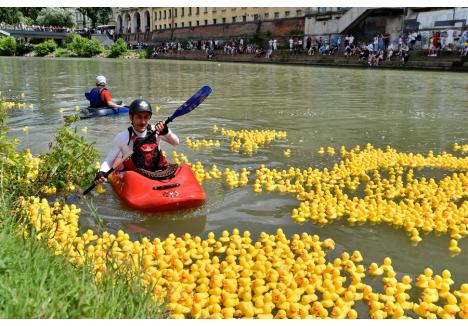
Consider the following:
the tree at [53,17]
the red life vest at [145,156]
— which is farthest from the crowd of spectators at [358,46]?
the tree at [53,17]

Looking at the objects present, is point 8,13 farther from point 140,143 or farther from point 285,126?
point 140,143

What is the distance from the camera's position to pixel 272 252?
15.6 ft

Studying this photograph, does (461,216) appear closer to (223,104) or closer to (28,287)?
(28,287)

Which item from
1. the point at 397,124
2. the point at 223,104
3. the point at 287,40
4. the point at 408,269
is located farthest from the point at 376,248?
the point at 287,40

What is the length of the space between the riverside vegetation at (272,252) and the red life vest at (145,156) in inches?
21.8

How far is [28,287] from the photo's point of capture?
2.96 m

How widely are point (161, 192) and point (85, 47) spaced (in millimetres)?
62863

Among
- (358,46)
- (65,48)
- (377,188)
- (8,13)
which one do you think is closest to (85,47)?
(65,48)

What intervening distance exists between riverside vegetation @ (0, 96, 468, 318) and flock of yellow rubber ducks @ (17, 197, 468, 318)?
0.01m

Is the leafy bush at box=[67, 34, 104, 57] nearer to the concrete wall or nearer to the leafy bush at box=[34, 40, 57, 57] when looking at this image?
the leafy bush at box=[34, 40, 57, 57]

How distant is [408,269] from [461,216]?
1426 mm

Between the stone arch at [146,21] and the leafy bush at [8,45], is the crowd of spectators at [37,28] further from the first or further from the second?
the stone arch at [146,21]

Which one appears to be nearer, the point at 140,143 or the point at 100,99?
the point at 140,143

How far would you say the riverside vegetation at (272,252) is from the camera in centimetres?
379
